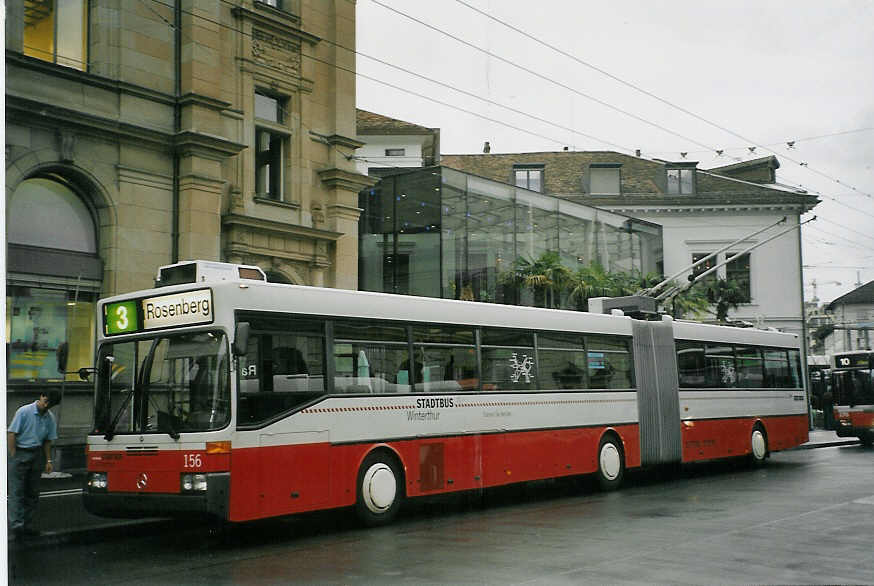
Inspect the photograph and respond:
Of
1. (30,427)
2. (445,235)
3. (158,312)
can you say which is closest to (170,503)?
(158,312)

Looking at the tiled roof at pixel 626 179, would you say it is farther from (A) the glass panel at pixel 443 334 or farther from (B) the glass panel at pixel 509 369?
(A) the glass panel at pixel 443 334

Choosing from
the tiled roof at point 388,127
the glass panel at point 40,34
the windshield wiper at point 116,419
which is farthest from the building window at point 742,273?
the windshield wiper at point 116,419

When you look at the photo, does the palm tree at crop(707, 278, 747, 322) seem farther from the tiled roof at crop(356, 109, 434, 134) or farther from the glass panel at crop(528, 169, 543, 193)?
the tiled roof at crop(356, 109, 434, 134)

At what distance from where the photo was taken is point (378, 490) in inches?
492

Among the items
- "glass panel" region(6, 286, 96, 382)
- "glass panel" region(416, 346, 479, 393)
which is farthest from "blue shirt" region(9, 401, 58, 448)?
"glass panel" region(6, 286, 96, 382)

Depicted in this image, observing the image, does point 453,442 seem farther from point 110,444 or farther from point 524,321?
point 110,444

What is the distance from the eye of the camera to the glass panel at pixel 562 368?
52.2 feet

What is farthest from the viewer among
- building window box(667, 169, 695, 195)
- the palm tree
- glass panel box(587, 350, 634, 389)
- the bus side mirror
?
building window box(667, 169, 695, 195)

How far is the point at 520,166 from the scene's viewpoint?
5050 centimetres

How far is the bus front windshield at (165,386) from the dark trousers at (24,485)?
3.08 feet

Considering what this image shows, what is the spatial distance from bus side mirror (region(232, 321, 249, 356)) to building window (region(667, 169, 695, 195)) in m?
42.7

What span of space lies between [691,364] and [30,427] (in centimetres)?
1317

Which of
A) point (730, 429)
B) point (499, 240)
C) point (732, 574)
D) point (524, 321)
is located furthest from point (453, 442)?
point (499, 240)

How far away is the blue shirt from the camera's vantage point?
11.5 meters
